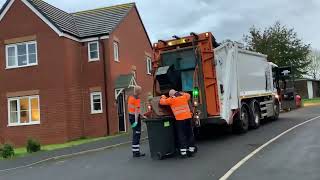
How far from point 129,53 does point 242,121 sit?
49.9 ft

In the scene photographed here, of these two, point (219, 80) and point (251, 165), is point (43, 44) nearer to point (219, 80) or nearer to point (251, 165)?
point (219, 80)

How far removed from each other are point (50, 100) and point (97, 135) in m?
3.15

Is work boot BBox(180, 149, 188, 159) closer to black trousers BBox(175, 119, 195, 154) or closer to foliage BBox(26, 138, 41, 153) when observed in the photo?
black trousers BBox(175, 119, 195, 154)

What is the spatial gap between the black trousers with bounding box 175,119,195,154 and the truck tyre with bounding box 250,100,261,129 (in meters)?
6.38

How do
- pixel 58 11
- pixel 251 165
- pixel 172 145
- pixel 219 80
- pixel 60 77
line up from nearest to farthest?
pixel 251 165 < pixel 172 145 < pixel 219 80 < pixel 60 77 < pixel 58 11

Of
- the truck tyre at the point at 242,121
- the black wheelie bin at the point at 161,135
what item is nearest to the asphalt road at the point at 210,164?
the black wheelie bin at the point at 161,135

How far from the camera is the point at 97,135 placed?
28.1 metres

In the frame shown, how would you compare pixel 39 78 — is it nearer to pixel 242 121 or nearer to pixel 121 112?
pixel 121 112

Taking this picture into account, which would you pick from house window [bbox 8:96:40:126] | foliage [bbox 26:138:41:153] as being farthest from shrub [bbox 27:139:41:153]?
house window [bbox 8:96:40:126]

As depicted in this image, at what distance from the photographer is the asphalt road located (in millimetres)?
10641

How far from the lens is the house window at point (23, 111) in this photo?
27938mm

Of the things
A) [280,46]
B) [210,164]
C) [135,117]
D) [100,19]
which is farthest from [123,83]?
[280,46]

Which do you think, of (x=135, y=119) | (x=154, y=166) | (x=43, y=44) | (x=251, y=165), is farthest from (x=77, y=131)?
(x=251, y=165)

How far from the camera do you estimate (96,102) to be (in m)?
28.8
